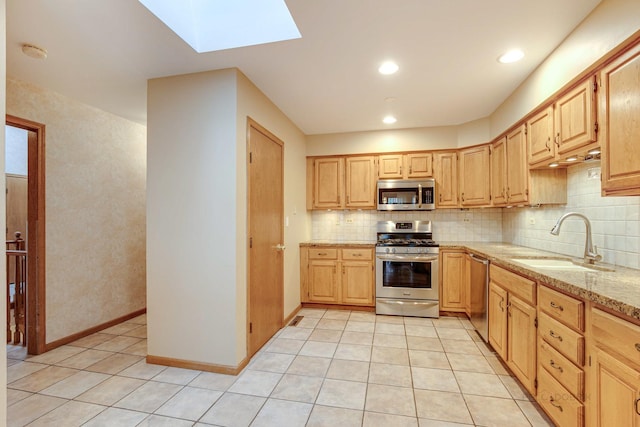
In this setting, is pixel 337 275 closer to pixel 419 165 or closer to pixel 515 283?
pixel 419 165

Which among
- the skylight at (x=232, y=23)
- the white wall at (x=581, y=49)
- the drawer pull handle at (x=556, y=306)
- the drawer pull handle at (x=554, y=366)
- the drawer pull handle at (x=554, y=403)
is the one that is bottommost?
the drawer pull handle at (x=554, y=403)

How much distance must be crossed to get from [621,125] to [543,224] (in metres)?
1.72

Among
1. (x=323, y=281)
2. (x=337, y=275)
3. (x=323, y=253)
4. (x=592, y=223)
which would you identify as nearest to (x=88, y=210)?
(x=323, y=253)

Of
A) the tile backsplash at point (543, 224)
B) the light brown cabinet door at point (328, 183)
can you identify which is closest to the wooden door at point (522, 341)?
the tile backsplash at point (543, 224)

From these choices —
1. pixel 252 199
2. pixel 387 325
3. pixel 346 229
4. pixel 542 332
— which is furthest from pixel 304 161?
pixel 542 332

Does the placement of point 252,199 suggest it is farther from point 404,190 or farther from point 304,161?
point 404,190

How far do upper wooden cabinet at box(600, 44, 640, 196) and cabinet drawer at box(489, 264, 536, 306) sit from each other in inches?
27.7

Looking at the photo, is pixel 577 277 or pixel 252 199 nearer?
pixel 577 277

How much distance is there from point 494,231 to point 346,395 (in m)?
3.19

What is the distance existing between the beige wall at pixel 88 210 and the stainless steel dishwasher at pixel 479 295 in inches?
157

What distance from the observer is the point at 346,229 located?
181 inches

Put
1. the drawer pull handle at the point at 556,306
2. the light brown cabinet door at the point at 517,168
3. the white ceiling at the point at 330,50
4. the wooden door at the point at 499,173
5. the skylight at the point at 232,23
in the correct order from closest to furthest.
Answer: the drawer pull handle at the point at 556,306
the white ceiling at the point at 330,50
the skylight at the point at 232,23
the light brown cabinet door at the point at 517,168
the wooden door at the point at 499,173

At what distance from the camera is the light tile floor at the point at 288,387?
1888 millimetres

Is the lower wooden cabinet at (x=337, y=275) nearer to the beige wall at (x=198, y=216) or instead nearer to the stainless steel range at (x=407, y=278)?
the stainless steel range at (x=407, y=278)
